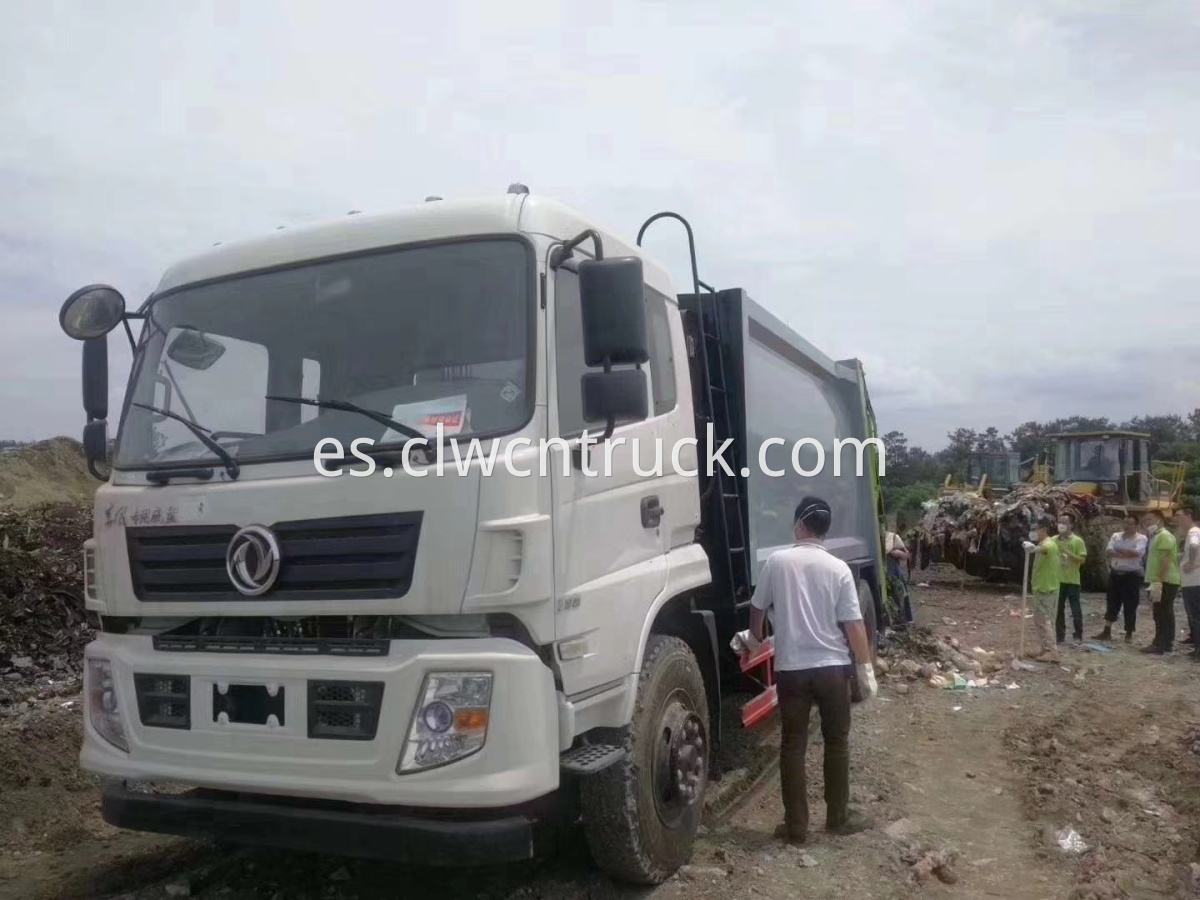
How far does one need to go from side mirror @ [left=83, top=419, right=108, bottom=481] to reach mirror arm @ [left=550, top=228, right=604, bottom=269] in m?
2.04

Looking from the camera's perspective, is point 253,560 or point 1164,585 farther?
point 1164,585

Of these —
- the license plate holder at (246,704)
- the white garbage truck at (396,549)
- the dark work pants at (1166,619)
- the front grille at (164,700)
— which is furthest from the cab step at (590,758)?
the dark work pants at (1166,619)

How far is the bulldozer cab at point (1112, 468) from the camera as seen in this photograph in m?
17.7

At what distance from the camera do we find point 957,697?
7906 millimetres

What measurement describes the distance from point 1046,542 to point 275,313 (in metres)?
8.91

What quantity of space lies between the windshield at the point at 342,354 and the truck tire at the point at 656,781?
135 cm

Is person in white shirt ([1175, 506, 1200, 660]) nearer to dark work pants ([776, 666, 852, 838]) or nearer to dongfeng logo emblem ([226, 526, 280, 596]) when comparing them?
dark work pants ([776, 666, 852, 838])

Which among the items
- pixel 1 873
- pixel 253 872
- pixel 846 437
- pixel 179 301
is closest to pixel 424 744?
pixel 253 872

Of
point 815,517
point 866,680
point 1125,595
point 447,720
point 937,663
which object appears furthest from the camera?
point 1125,595

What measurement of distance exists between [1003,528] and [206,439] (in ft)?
47.9

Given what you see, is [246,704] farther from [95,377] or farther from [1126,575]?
[1126,575]

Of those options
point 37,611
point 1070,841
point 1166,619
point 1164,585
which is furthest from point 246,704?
point 1164,585

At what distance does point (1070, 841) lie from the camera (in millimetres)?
4727

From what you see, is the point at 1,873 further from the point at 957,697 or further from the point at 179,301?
the point at 957,697
